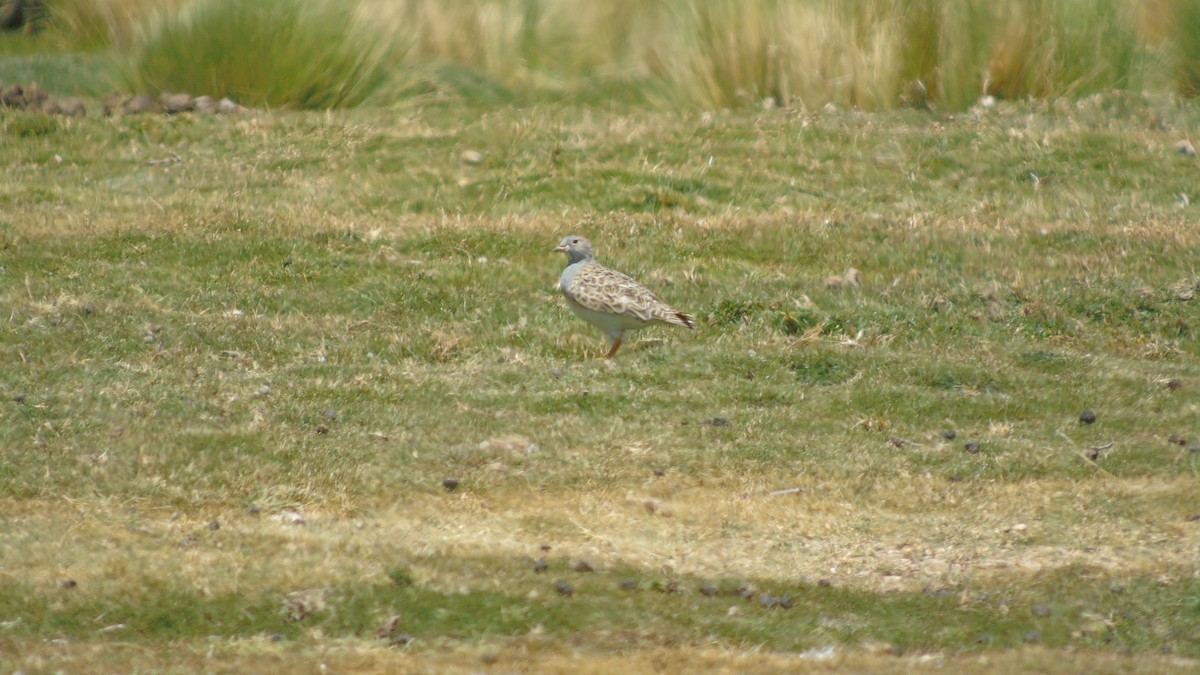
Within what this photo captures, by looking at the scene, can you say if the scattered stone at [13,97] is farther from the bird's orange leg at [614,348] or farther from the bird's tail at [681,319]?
the bird's tail at [681,319]

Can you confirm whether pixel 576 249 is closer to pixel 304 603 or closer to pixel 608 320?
pixel 608 320

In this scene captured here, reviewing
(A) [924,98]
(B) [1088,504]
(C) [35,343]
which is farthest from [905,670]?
(A) [924,98]

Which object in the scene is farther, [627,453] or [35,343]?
[35,343]

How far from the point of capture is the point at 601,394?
1169 centimetres

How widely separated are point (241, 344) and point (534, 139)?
23.1 feet

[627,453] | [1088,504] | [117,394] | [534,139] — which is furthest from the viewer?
[534,139]

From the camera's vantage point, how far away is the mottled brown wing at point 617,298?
12.1 m

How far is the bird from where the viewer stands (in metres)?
12.1

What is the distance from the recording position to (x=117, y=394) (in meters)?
11.2

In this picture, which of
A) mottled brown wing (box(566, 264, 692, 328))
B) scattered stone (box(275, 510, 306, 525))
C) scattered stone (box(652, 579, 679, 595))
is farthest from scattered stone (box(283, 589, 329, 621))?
mottled brown wing (box(566, 264, 692, 328))

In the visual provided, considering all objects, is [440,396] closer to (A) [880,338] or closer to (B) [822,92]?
(A) [880,338]

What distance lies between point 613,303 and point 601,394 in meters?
0.77

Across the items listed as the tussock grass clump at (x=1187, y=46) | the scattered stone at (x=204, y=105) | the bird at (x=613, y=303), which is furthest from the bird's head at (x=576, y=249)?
the tussock grass clump at (x=1187, y=46)

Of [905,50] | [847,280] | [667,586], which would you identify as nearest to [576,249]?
[847,280]
